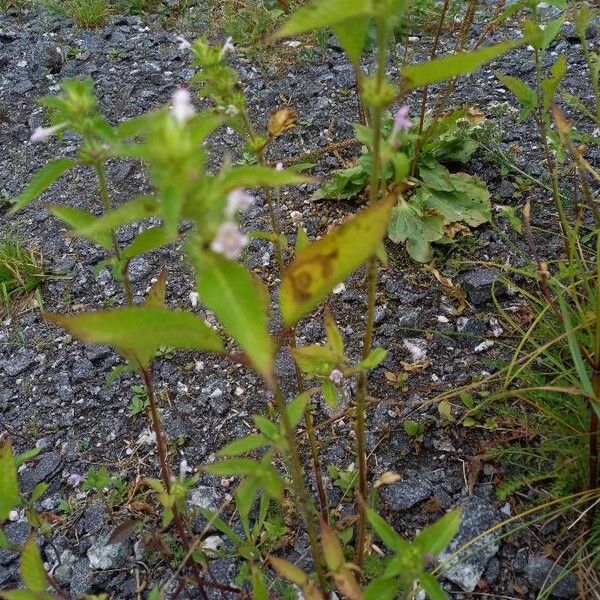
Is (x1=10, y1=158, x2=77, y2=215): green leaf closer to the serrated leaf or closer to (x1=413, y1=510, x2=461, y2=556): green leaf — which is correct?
the serrated leaf

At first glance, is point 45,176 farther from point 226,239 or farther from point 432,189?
point 432,189

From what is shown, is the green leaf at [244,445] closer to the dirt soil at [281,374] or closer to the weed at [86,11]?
the dirt soil at [281,374]

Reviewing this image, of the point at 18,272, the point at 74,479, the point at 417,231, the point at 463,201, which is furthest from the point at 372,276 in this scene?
the point at 18,272

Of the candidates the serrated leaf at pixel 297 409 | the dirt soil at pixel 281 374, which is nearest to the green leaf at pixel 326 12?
the dirt soil at pixel 281 374

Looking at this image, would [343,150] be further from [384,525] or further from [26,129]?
[384,525]

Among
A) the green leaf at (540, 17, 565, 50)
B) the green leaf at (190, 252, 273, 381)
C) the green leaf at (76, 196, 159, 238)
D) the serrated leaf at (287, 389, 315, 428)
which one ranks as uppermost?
the green leaf at (76, 196, 159, 238)

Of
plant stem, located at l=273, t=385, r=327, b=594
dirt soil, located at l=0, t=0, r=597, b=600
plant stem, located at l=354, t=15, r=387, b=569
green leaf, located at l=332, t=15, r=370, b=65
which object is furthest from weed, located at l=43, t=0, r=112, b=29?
plant stem, located at l=273, t=385, r=327, b=594
